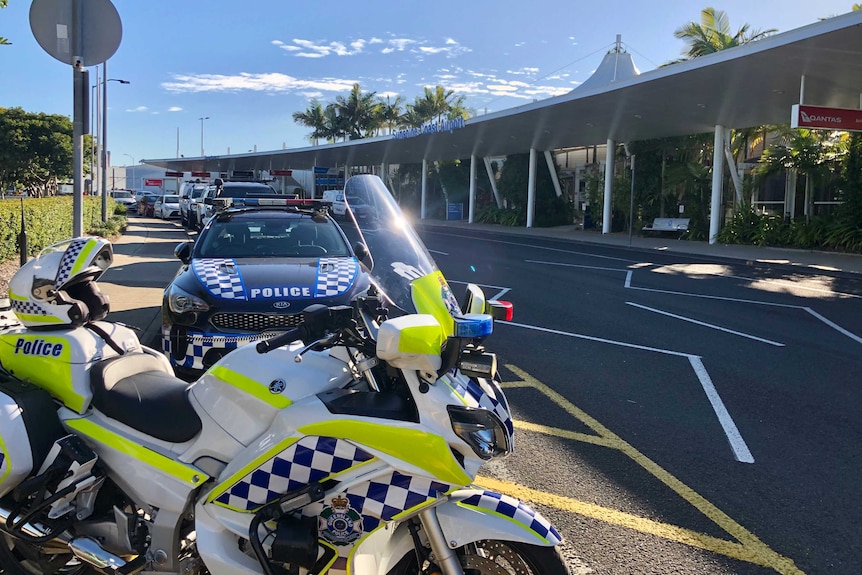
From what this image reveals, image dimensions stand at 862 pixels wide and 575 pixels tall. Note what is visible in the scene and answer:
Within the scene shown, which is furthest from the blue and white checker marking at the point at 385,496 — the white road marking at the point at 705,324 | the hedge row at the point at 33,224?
the hedge row at the point at 33,224

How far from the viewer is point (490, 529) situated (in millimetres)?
2391

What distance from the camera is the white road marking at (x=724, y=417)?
15.8ft

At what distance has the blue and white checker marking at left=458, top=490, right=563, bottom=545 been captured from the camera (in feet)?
7.97

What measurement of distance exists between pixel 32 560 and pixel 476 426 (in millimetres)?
2116

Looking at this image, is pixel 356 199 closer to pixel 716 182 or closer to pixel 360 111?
pixel 716 182

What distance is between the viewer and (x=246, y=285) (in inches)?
231

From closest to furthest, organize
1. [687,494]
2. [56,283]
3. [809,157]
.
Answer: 1. [56,283]
2. [687,494]
3. [809,157]

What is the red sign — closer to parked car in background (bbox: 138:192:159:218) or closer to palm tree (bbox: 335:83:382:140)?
parked car in background (bbox: 138:192:159:218)

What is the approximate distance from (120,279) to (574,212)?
31423mm

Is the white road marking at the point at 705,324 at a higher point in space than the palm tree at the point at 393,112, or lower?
lower

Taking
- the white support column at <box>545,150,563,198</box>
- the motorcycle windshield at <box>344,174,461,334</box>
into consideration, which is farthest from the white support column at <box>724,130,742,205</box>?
the motorcycle windshield at <box>344,174,461,334</box>

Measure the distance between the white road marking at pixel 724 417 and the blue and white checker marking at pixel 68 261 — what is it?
420 centimetres

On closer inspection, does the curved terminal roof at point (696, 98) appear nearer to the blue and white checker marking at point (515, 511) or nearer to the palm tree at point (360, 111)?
the blue and white checker marking at point (515, 511)

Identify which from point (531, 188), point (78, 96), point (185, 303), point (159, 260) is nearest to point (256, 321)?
point (185, 303)
